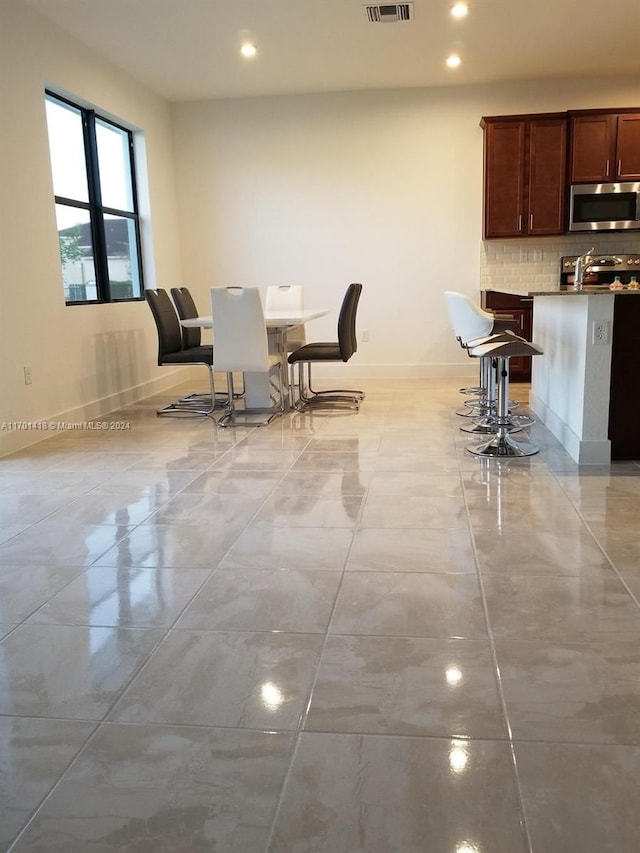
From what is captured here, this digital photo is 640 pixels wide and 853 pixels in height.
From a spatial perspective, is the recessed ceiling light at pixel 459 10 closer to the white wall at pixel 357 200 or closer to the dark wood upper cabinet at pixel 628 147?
the white wall at pixel 357 200

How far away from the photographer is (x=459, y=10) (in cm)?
488

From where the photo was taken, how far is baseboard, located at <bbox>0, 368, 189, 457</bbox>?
448 centimetres

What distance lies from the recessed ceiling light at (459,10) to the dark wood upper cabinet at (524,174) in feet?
5.50

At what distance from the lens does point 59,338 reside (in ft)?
16.7

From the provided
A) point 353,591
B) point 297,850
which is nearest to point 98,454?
point 353,591

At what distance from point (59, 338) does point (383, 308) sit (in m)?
3.38

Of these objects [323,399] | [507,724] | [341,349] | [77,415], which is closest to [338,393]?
[323,399]

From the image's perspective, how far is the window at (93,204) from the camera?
5.31 m

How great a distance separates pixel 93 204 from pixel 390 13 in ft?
8.76

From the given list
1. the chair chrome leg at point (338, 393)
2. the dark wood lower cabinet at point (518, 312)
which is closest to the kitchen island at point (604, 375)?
the chair chrome leg at point (338, 393)

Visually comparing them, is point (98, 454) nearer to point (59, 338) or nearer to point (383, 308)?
point (59, 338)

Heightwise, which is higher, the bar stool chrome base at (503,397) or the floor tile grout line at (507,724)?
the bar stool chrome base at (503,397)

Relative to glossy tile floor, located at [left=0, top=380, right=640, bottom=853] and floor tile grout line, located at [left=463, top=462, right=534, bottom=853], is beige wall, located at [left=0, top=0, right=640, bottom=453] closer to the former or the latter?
glossy tile floor, located at [left=0, top=380, right=640, bottom=853]

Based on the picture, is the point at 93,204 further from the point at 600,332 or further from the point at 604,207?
the point at 604,207
